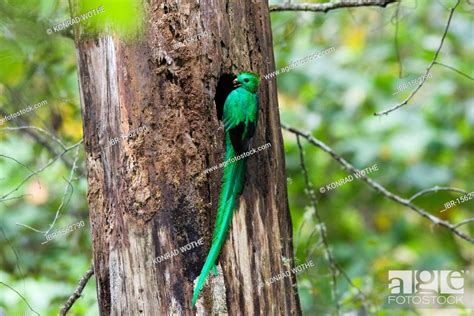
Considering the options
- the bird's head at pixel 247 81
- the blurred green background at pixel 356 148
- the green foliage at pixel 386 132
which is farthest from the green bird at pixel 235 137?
the green foliage at pixel 386 132

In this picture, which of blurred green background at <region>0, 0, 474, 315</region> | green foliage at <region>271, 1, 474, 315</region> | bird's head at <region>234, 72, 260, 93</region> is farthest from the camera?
green foliage at <region>271, 1, 474, 315</region>

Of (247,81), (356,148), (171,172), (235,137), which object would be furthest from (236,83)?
(356,148)

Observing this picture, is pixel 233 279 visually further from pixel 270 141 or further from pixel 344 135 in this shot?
pixel 344 135

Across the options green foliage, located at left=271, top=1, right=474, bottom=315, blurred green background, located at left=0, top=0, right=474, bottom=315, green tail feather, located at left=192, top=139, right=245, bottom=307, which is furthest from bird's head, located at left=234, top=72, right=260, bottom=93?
green foliage, located at left=271, top=1, right=474, bottom=315

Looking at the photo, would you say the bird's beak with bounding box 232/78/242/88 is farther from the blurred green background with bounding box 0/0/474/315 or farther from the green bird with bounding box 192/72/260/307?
the blurred green background with bounding box 0/0/474/315

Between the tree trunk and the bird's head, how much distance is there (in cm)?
5

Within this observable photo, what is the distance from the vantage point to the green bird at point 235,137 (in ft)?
7.95

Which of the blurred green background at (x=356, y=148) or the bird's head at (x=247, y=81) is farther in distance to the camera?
the blurred green background at (x=356, y=148)

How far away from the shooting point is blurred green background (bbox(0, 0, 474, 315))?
509 cm

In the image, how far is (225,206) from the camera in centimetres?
243

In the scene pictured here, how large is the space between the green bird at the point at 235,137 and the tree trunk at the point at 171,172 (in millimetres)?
28

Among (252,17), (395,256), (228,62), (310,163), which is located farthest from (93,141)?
(395,256)

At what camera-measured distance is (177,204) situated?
241cm

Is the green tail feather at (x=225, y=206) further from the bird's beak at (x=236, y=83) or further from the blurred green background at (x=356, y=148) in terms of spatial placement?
the blurred green background at (x=356, y=148)
